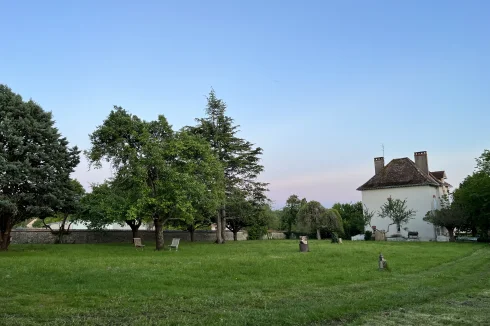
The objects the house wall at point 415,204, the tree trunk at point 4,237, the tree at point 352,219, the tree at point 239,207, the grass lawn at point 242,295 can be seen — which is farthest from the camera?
the tree at point 352,219

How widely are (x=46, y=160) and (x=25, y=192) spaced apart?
2.37 meters

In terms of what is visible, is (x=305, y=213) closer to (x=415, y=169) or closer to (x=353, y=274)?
(x=415, y=169)

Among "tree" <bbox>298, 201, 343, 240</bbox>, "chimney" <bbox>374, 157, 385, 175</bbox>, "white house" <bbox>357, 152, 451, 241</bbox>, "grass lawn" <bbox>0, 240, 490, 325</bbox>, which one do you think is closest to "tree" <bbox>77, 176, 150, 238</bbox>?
"grass lawn" <bbox>0, 240, 490, 325</bbox>

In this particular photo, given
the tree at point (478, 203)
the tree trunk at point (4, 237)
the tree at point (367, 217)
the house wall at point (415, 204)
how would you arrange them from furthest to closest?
the tree at point (367, 217) → the house wall at point (415, 204) → the tree at point (478, 203) → the tree trunk at point (4, 237)

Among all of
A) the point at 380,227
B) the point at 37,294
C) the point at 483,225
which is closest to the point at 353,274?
the point at 37,294

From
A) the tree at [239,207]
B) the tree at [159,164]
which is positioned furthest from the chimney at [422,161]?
the tree at [159,164]

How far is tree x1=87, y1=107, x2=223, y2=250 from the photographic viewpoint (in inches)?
1053

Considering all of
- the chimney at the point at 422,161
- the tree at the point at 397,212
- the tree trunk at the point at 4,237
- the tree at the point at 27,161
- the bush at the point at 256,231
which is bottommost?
the bush at the point at 256,231

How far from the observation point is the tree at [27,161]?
79.9 feet

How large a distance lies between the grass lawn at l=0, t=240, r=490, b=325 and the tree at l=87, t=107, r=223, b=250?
10981mm

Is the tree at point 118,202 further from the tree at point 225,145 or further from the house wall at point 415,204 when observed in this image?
the house wall at point 415,204

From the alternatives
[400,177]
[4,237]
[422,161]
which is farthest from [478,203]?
[4,237]

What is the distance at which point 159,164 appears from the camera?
2688cm

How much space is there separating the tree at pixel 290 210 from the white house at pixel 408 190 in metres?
15.4
